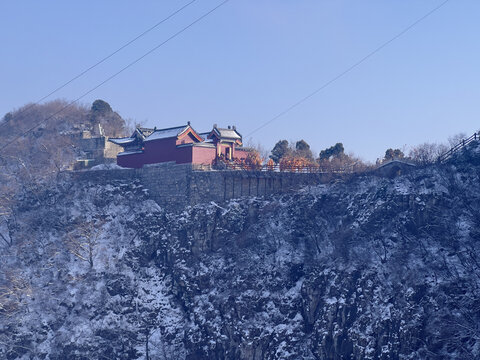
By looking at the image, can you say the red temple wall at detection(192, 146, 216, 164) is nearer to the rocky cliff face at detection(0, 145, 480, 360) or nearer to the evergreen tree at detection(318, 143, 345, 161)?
the rocky cliff face at detection(0, 145, 480, 360)

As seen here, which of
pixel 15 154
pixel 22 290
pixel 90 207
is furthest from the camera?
pixel 15 154

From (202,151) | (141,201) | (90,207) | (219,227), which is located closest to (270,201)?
(219,227)

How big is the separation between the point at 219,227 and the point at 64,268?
12587 mm

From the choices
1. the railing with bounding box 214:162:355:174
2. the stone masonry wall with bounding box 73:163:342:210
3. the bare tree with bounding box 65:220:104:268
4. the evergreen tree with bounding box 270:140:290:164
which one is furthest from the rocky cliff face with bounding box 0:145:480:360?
the evergreen tree with bounding box 270:140:290:164

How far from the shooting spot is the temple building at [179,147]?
176ft

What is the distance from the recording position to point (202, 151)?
53.8 metres

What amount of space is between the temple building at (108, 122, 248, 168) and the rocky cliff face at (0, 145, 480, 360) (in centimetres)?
531

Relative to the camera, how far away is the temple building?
5353 centimetres

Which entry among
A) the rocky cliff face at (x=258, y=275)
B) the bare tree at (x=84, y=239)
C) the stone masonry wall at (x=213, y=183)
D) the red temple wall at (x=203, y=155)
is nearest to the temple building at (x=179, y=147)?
the red temple wall at (x=203, y=155)

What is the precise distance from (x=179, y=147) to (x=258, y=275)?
15.3m

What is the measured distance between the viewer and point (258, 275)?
145 feet

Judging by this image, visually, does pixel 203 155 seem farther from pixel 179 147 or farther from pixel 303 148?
pixel 303 148

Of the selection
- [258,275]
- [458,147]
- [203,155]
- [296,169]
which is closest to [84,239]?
[203,155]

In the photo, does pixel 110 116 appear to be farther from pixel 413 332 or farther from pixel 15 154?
pixel 413 332
